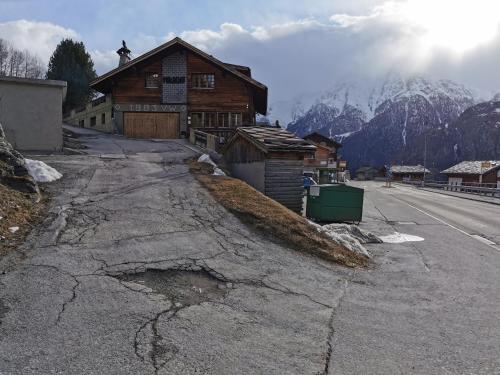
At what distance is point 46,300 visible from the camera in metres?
5.43

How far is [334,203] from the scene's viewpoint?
1520 centimetres

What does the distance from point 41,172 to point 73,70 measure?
4808cm

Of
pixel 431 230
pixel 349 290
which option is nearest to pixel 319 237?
pixel 349 290

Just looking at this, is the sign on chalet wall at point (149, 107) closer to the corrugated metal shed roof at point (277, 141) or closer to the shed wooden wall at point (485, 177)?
the corrugated metal shed roof at point (277, 141)

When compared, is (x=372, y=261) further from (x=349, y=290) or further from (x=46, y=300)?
(x=46, y=300)

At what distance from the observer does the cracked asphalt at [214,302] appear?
447cm

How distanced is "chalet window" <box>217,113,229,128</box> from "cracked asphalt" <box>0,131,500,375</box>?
77.4 ft

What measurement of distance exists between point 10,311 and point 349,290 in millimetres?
4814

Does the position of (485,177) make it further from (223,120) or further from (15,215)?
(15,215)

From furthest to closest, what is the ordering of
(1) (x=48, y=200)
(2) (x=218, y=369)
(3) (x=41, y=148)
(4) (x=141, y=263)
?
(3) (x=41, y=148) < (1) (x=48, y=200) < (4) (x=141, y=263) < (2) (x=218, y=369)

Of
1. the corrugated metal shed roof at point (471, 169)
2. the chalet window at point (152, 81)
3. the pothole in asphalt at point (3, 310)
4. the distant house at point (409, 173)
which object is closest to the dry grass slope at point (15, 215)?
the pothole in asphalt at point (3, 310)

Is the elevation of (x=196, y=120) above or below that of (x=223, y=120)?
below

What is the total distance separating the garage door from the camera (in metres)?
33.1

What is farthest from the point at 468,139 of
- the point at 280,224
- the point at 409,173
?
the point at 280,224
